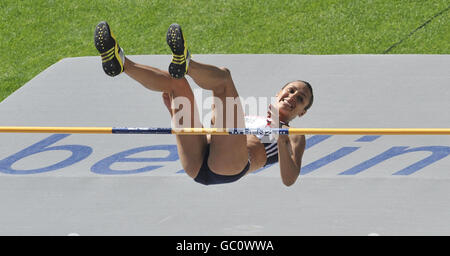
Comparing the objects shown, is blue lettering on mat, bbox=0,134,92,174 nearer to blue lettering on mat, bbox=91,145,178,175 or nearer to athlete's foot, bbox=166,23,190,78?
blue lettering on mat, bbox=91,145,178,175

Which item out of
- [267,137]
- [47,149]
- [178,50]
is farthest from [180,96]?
[47,149]

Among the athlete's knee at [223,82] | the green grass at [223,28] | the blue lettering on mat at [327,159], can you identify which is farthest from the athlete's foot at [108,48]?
the green grass at [223,28]

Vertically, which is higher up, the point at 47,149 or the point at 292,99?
the point at 47,149

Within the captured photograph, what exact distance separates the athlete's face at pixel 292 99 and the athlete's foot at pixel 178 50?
866mm

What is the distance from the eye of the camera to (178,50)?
4.19 meters

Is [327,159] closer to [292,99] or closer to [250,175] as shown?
[250,175]

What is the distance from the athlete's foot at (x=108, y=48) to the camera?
167 inches

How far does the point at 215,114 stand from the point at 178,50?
55cm

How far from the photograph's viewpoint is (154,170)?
6195mm

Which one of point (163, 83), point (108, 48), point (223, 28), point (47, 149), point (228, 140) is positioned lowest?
point (228, 140)

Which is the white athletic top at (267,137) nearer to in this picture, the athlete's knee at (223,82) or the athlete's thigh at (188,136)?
the athlete's thigh at (188,136)

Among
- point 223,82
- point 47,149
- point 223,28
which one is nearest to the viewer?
point 223,82
